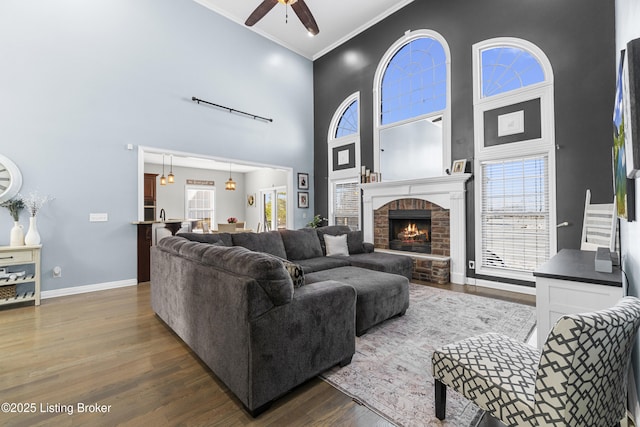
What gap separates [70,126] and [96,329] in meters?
2.98

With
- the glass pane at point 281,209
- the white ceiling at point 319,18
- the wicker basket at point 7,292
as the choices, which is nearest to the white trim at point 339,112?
the white ceiling at point 319,18

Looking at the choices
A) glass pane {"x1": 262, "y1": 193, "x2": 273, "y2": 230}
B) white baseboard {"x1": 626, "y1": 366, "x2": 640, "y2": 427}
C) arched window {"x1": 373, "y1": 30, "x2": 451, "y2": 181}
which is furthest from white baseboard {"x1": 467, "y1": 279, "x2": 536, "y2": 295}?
glass pane {"x1": 262, "y1": 193, "x2": 273, "y2": 230}

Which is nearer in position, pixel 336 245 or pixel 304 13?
pixel 304 13

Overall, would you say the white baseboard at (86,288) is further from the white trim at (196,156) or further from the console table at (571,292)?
the console table at (571,292)

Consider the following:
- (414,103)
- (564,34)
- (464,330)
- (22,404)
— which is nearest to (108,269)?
(22,404)

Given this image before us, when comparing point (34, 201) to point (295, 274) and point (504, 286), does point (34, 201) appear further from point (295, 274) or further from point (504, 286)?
point (504, 286)

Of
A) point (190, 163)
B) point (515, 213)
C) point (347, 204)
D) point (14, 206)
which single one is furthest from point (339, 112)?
point (14, 206)

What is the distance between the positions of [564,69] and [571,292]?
11.0 feet

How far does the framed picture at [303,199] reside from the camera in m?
6.93

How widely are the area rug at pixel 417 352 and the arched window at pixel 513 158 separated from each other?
0.96 meters

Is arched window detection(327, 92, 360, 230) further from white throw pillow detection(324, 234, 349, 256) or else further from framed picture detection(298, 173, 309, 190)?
white throw pillow detection(324, 234, 349, 256)

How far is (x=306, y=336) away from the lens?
1724mm

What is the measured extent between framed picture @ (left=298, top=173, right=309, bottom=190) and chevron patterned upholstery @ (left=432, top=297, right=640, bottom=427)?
5.85 metres

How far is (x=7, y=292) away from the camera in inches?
130
